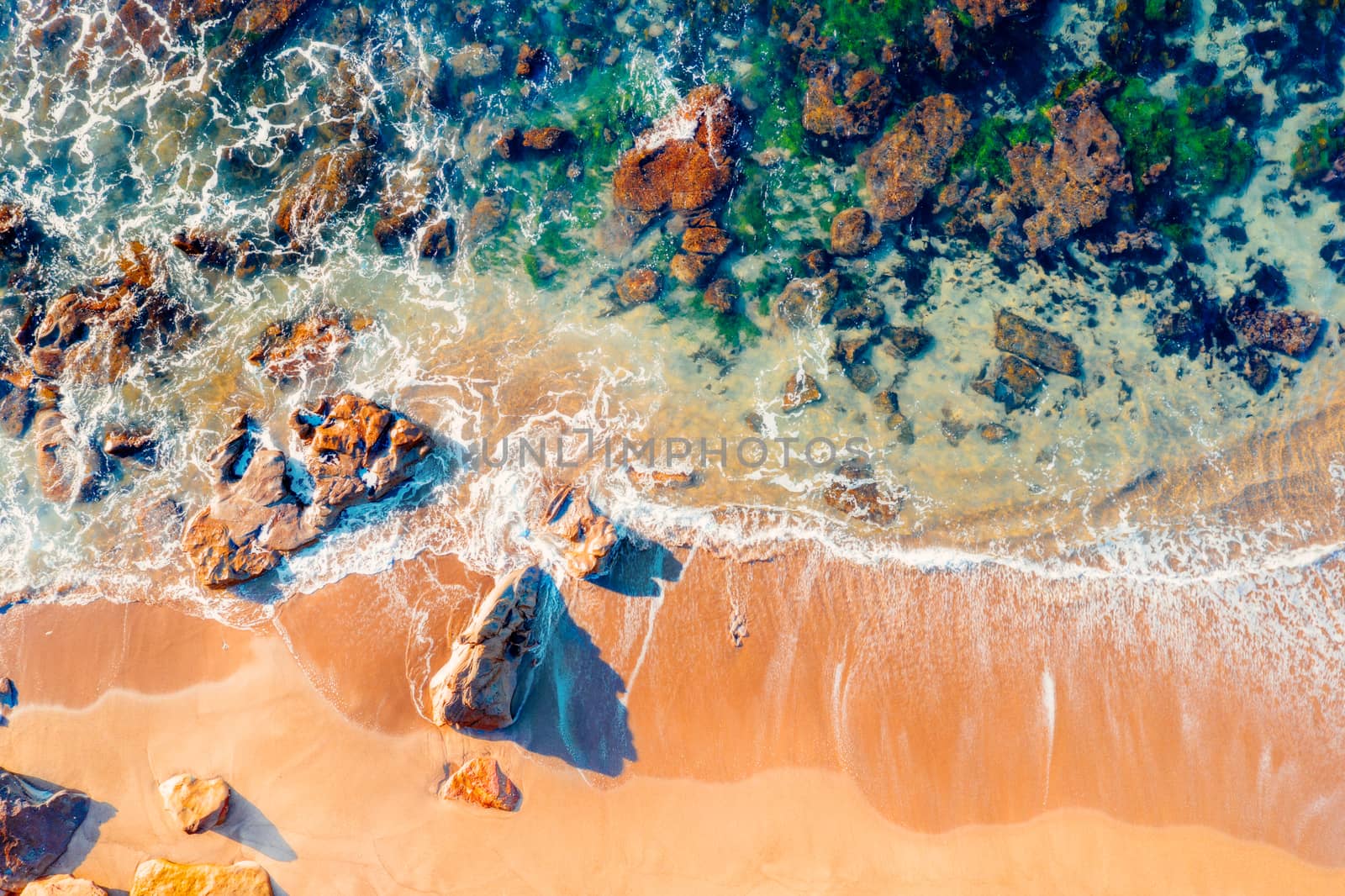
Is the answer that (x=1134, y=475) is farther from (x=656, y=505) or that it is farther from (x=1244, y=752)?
(x=656, y=505)

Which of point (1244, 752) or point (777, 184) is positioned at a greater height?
point (777, 184)

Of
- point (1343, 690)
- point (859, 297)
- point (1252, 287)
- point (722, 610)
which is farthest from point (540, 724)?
point (1252, 287)

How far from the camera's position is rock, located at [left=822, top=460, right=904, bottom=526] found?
15039mm

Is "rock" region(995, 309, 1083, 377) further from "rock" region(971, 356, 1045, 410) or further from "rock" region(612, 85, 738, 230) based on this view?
"rock" region(612, 85, 738, 230)

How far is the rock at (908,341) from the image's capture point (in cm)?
1567

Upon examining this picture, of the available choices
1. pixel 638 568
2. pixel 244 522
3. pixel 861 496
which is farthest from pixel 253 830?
pixel 861 496

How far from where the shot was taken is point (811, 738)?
1384 cm

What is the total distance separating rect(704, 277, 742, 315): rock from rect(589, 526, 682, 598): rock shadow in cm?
568

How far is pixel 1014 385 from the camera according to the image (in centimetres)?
1555

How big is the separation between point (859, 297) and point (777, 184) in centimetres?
343

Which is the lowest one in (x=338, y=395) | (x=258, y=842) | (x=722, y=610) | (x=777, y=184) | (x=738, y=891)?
(x=738, y=891)

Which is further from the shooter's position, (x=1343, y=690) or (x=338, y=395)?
(x=338, y=395)

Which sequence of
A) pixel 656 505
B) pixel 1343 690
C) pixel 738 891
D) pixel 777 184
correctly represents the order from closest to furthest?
A: 1. pixel 738 891
2. pixel 1343 690
3. pixel 656 505
4. pixel 777 184

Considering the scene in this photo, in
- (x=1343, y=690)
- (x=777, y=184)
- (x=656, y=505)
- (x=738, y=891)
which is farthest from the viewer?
(x=777, y=184)
